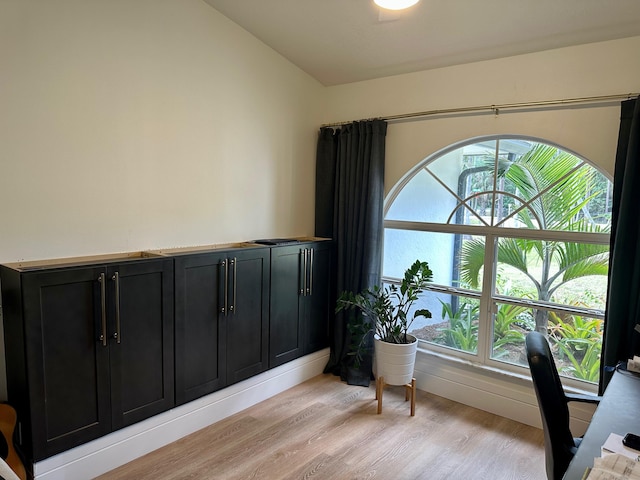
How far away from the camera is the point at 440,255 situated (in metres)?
3.42

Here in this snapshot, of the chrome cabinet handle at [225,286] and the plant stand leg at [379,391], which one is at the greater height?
the chrome cabinet handle at [225,286]

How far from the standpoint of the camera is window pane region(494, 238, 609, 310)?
9.02 ft

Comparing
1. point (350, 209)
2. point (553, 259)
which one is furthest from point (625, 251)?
point (350, 209)

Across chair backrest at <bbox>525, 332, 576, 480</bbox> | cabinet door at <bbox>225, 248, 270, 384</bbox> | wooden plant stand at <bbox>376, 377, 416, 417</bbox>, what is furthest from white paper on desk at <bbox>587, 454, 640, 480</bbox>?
cabinet door at <bbox>225, 248, 270, 384</bbox>

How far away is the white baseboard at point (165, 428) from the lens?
7.17 ft

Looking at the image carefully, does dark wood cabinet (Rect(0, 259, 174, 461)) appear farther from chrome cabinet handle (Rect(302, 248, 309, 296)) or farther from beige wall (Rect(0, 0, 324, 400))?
chrome cabinet handle (Rect(302, 248, 309, 296))

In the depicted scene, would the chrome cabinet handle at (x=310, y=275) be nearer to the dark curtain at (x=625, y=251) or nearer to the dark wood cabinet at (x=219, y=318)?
the dark wood cabinet at (x=219, y=318)

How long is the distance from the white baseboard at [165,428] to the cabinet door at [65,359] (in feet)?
0.27

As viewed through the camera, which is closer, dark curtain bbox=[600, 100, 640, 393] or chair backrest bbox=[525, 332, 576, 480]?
chair backrest bbox=[525, 332, 576, 480]

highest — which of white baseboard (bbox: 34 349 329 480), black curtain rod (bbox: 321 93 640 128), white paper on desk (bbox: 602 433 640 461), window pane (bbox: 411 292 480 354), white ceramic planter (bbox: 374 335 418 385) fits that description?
black curtain rod (bbox: 321 93 640 128)

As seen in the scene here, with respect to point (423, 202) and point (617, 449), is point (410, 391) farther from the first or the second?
point (617, 449)

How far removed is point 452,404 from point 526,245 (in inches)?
51.0

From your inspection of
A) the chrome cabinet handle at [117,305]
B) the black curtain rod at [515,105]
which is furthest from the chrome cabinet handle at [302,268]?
the chrome cabinet handle at [117,305]

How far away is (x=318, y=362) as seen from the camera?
12.1 feet
